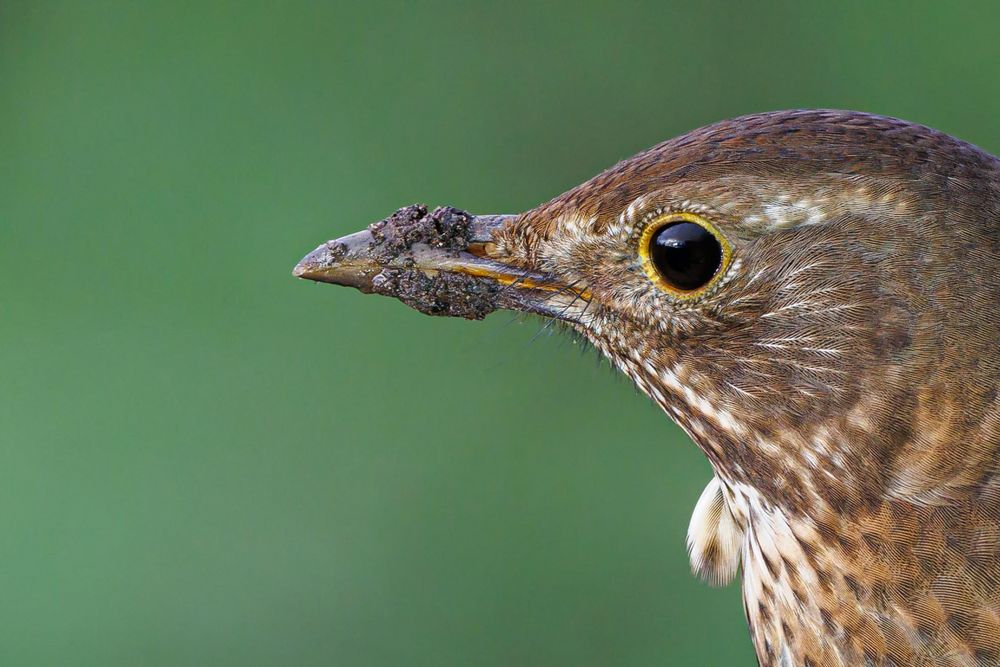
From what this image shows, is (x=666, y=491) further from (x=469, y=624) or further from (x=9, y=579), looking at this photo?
(x=9, y=579)

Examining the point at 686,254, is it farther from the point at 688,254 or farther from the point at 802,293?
the point at 802,293

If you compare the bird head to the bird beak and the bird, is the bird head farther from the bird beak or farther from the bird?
the bird beak

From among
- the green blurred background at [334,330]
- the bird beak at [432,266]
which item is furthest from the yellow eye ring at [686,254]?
the green blurred background at [334,330]

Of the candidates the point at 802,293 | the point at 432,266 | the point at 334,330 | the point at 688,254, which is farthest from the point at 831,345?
the point at 334,330

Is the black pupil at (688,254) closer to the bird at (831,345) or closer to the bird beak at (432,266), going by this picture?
the bird at (831,345)

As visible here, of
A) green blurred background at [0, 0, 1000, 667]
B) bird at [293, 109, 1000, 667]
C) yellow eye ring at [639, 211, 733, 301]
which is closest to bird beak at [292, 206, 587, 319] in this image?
bird at [293, 109, 1000, 667]

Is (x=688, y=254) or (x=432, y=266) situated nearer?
(x=688, y=254)
